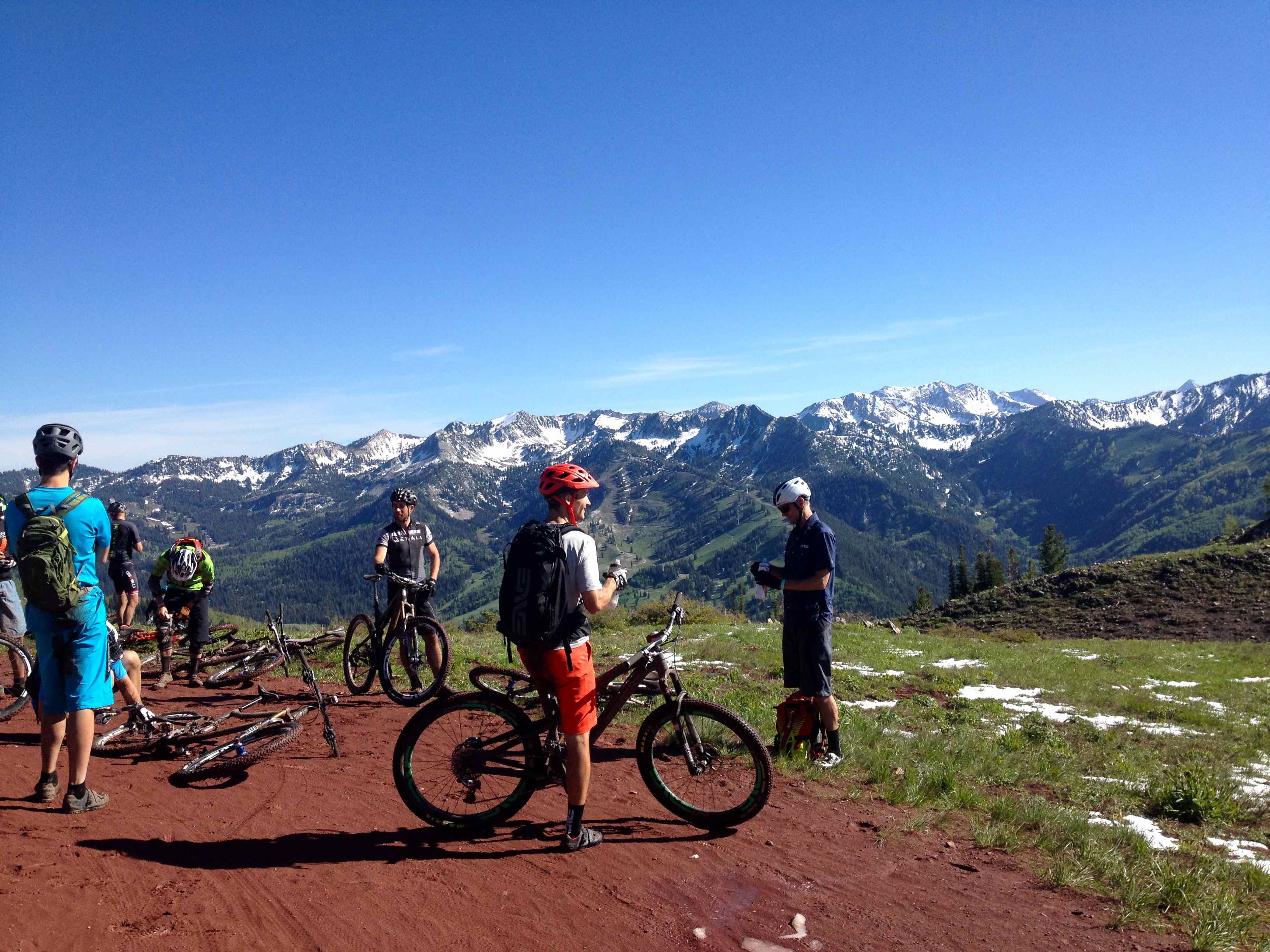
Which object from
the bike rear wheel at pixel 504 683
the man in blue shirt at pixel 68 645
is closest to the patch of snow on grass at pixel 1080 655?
the bike rear wheel at pixel 504 683

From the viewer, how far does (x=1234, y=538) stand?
56938mm

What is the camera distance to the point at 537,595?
5160mm

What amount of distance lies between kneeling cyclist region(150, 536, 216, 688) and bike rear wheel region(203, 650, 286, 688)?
14.2 inches

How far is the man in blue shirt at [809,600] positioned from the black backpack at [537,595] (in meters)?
3.19

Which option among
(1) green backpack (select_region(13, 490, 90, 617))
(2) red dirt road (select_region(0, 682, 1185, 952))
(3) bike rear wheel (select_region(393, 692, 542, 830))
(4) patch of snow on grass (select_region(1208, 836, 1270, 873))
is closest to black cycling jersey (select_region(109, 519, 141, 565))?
(2) red dirt road (select_region(0, 682, 1185, 952))

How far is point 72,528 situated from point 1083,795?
10.9 meters

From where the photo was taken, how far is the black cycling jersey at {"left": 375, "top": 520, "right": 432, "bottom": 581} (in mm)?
10555

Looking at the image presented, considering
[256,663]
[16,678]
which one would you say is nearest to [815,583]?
[256,663]

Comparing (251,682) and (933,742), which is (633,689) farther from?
(251,682)

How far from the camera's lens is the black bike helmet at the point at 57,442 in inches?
236

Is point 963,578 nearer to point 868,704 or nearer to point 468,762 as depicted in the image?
point 868,704

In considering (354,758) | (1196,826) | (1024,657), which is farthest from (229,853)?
(1024,657)

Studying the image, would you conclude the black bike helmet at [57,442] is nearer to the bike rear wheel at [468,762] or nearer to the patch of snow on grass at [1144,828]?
the bike rear wheel at [468,762]

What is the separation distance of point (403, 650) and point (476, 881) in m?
5.87
